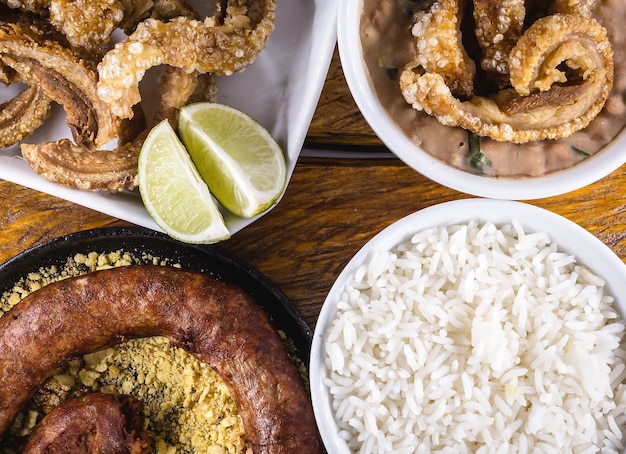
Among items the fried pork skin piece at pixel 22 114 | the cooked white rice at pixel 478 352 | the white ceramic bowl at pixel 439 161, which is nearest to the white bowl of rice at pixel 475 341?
the cooked white rice at pixel 478 352

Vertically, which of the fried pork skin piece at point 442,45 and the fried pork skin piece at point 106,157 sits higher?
the fried pork skin piece at point 442,45

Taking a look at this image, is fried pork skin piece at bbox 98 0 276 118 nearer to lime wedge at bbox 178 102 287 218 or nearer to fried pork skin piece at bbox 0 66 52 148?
lime wedge at bbox 178 102 287 218

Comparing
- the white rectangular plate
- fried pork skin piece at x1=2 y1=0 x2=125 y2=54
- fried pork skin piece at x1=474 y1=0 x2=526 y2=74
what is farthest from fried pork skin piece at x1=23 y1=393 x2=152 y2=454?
fried pork skin piece at x1=474 y1=0 x2=526 y2=74

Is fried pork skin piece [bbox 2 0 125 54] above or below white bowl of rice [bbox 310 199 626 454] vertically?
above

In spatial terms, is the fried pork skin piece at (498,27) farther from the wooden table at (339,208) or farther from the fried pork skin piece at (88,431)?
the fried pork skin piece at (88,431)

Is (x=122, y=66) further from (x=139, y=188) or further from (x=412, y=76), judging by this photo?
(x=412, y=76)

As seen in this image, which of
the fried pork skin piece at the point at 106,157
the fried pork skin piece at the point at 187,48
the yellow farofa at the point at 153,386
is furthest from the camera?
the yellow farofa at the point at 153,386
